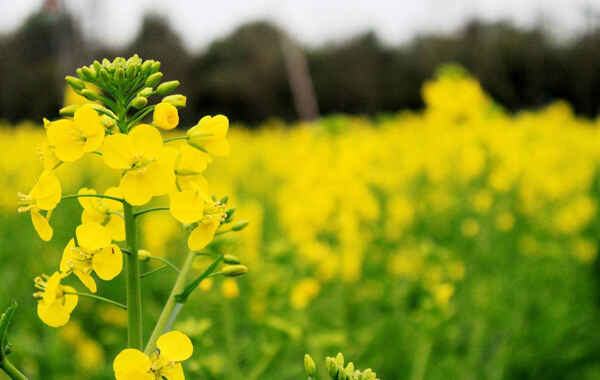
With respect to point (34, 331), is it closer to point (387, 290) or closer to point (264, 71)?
point (387, 290)

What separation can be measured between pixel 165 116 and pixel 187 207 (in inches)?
5.9

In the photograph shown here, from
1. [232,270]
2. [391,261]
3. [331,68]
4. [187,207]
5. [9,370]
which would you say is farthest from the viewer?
[331,68]

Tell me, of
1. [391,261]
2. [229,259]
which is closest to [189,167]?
[229,259]

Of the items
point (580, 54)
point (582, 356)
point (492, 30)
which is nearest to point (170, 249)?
point (582, 356)

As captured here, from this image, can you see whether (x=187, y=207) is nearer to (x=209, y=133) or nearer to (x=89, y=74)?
(x=209, y=133)

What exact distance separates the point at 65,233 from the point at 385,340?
2.69m

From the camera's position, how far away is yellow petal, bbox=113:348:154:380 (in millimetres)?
750

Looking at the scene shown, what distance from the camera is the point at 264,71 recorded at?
21484 mm

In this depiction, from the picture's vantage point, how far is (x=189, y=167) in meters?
0.92

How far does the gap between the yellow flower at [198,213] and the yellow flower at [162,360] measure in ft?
0.48

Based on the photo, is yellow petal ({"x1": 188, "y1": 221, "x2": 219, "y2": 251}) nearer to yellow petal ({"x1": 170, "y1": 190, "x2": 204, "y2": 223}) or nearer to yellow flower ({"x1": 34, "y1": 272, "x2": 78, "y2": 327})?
yellow petal ({"x1": 170, "y1": 190, "x2": 204, "y2": 223})

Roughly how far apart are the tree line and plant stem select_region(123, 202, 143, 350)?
16.4m

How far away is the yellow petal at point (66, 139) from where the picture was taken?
83 centimetres

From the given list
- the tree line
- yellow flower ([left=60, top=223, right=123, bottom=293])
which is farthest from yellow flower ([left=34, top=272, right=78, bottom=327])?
the tree line
